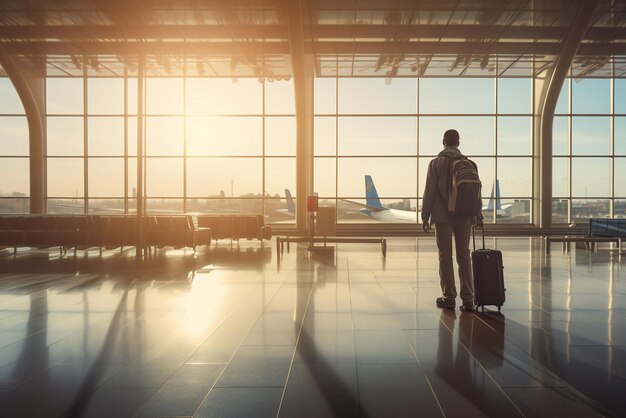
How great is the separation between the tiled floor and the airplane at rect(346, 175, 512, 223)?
11647 millimetres

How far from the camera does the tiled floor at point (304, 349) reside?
262 cm

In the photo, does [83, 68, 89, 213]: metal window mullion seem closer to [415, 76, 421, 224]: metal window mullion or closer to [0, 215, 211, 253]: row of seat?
[0, 215, 211, 253]: row of seat

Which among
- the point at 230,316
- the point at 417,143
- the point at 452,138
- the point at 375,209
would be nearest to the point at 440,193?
the point at 452,138

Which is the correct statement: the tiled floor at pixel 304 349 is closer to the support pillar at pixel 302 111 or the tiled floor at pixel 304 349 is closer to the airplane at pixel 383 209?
the support pillar at pixel 302 111

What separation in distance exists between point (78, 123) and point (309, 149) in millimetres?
9703

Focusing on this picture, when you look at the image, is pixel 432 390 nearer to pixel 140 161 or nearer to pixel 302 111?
pixel 140 161

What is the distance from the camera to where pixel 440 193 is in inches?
200

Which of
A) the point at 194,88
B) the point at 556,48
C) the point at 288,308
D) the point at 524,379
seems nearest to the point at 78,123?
the point at 194,88

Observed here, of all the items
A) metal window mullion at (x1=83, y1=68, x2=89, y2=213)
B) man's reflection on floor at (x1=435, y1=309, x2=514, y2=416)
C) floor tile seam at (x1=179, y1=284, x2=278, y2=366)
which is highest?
metal window mullion at (x1=83, y1=68, x2=89, y2=213)

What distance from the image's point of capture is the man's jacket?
4.99 metres

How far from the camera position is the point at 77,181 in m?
19.2

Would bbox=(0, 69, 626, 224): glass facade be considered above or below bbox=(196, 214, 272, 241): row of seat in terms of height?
above

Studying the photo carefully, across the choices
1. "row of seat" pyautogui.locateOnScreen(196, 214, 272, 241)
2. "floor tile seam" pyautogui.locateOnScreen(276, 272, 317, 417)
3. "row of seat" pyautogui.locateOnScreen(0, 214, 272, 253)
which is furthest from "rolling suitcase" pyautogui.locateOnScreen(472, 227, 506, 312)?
"row of seat" pyautogui.locateOnScreen(196, 214, 272, 241)

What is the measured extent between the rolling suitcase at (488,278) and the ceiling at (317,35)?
1105 centimetres
